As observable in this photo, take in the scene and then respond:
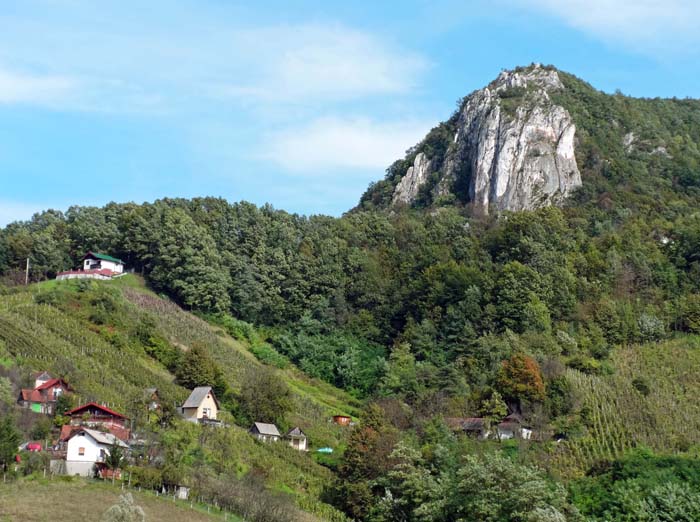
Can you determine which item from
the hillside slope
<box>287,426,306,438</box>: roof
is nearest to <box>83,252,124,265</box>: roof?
the hillside slope

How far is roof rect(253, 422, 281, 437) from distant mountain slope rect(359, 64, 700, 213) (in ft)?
180

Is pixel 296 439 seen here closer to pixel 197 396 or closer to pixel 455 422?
pixel 197 396

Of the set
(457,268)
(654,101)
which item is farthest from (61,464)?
(654,101)

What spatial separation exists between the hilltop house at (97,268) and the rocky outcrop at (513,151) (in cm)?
4212

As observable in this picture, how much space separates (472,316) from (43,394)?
36220 mm

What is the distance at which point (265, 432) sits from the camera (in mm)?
63469

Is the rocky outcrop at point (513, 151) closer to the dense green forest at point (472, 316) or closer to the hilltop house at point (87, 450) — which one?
the dense green forest at point (472, 316)

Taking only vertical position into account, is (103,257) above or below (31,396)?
above

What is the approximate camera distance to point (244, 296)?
293ft

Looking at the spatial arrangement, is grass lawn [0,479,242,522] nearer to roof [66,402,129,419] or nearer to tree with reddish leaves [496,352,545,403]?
roof [66,402,129,419]

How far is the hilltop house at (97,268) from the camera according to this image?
3452 inches

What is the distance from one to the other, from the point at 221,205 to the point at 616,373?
151 feet

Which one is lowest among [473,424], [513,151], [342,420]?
[342,420]

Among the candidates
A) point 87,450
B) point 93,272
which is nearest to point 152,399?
point 87,450
